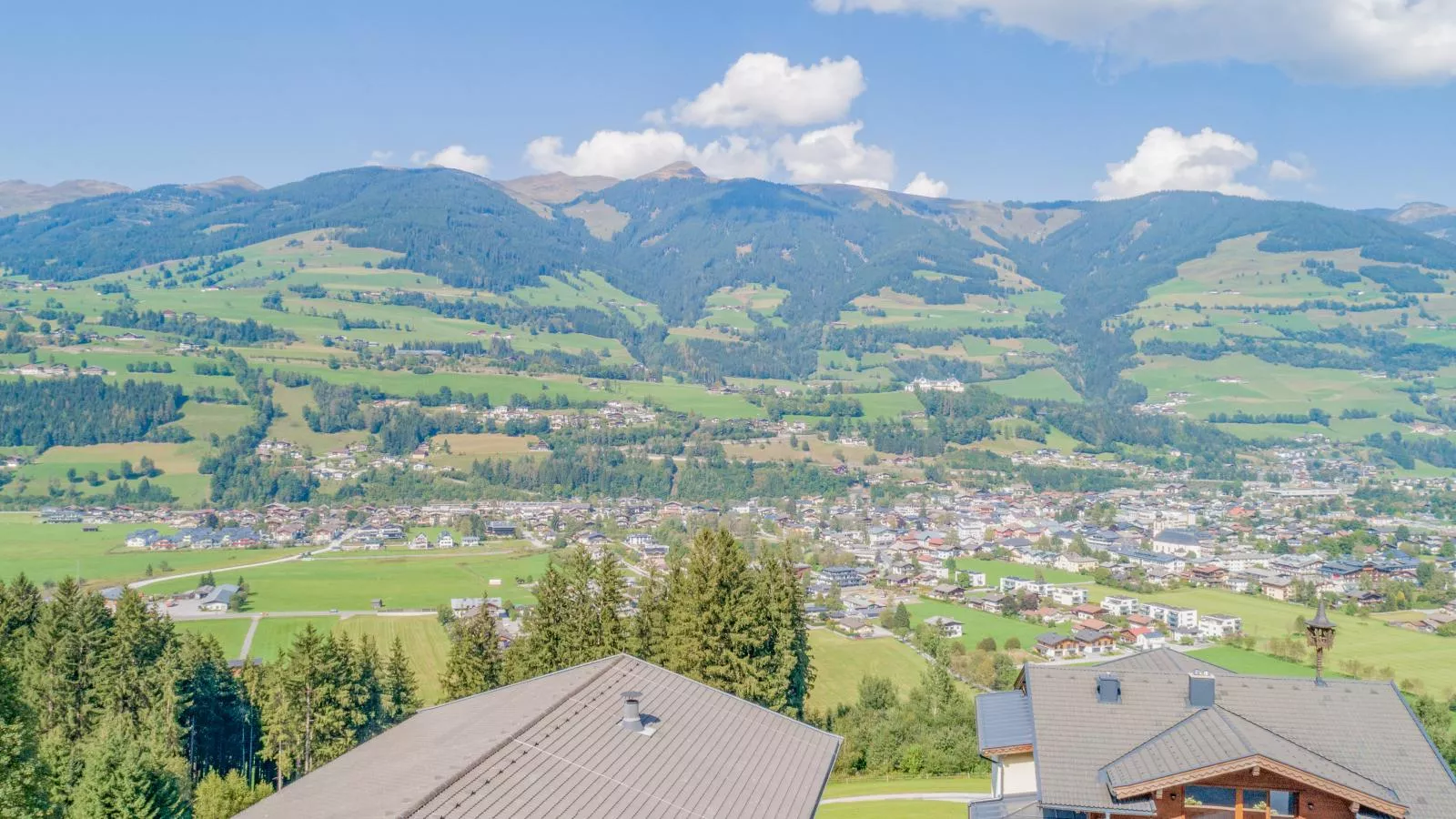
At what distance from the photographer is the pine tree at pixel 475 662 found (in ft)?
102

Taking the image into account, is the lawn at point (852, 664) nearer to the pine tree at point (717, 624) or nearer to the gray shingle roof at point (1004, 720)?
the pine tree at point (717, 624)

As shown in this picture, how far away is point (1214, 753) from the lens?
1316 cm

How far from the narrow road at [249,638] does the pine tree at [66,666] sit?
25.4 metres

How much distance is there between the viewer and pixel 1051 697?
15.5m

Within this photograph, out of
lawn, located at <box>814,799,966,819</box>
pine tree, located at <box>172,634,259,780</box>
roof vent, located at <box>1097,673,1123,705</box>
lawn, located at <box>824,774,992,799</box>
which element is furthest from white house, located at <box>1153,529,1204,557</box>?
roof vent, located at <box>1097,673,1123,705</box>

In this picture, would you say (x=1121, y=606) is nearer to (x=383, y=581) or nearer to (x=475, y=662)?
(x=383, y=581)

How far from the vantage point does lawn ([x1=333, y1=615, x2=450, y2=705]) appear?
182 feet

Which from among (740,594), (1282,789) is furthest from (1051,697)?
(740,594)

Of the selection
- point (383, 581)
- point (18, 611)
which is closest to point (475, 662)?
point (18, 611)

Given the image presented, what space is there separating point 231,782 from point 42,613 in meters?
11.8

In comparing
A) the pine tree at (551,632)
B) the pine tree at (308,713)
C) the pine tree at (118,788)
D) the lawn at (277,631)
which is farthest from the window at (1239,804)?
the lawn at (277,631)

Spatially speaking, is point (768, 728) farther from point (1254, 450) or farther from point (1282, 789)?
point (1254, 450)

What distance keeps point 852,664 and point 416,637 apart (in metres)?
26.5

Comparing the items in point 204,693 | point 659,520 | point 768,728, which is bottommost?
point 659,520
